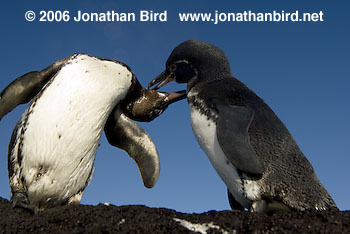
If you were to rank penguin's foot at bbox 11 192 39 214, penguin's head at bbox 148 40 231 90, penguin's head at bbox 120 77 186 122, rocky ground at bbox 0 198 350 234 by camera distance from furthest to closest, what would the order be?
1. penguin's head at bbox 120 77 186 122
2. penguin's head at bbox 148 40 231 90
3. penguin's foot at bbox 11 192 39 214
4. rocky ground at bbox 0 198 350 234

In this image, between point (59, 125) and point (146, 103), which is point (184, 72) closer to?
point (146, 103)

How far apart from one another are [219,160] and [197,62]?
1.25 m

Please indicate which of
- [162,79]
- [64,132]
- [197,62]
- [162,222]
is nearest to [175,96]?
[162,79]

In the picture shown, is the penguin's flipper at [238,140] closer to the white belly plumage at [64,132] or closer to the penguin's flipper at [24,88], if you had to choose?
the white belly plumage at [64,132]

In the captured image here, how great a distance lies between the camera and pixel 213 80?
4125mm

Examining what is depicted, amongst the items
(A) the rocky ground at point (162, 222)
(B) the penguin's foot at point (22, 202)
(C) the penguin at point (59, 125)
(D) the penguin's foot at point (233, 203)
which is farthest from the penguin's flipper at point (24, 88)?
(D) the penguin's foot at point (233, 203)

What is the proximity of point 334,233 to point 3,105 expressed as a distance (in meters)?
3.25

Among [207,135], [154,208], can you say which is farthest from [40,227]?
[207,135]

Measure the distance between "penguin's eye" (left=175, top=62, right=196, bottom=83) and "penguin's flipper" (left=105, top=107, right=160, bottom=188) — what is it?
0.91 meters

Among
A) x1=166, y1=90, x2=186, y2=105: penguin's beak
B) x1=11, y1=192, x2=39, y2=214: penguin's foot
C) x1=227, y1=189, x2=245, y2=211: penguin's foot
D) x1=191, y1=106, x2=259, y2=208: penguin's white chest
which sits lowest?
x1=11, y1=192, x2=39, y2=214: penguin's foot

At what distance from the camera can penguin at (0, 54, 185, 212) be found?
11.9 ft

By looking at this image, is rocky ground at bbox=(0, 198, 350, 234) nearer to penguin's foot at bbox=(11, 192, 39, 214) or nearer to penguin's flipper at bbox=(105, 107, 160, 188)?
penguin's foot at bbox=(11, 192, 39, 214)

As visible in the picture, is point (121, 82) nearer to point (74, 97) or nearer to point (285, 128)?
point (74, 97)

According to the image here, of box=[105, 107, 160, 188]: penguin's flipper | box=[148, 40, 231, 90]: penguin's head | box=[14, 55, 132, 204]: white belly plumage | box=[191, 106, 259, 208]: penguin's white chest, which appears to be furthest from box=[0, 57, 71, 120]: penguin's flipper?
box=[191, 106, 259, 208]: penguin's white chest
